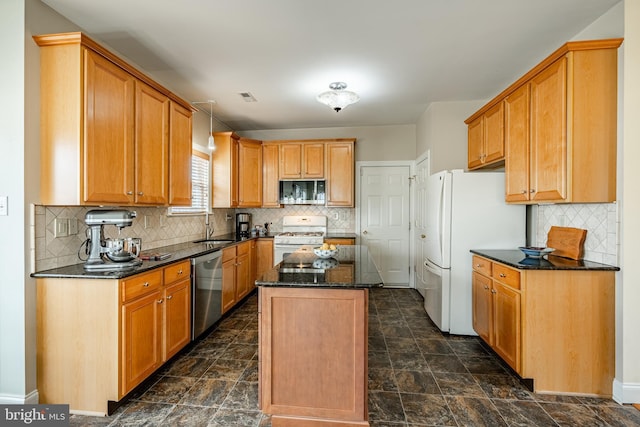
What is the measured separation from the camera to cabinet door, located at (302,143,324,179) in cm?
502

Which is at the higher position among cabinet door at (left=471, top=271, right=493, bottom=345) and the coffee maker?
the coffee maker

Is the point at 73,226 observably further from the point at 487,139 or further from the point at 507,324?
the point at 487,139

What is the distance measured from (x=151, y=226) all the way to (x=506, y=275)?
3.35 meters

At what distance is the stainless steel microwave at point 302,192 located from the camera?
200 inches

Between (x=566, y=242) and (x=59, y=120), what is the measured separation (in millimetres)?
3867

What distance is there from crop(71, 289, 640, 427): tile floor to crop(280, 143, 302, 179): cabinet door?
8.97 ft

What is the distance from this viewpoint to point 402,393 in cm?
224

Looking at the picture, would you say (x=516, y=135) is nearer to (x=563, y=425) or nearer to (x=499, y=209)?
(x=499, y=209)

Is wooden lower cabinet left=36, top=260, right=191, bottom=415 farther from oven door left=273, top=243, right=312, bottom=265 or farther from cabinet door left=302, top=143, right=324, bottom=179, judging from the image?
cabinet door left=302, top=143, right=324, bottom=179

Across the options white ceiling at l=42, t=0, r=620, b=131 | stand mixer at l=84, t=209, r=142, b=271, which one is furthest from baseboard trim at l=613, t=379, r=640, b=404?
stand mixer at l=84, t=209, r=142, b=271

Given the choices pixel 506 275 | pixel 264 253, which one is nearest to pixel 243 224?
pixel 264 253

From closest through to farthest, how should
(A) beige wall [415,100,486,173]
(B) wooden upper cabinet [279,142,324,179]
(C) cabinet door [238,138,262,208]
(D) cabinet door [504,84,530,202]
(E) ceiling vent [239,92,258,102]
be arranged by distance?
(D) cabinet door [504,84,530,202] < (E) ceiling vent [239,92,258,102] < (A) beige wall [415,100,486,173] < (C) cabinet door [238,138,262,208] < (B) wooden upper cabinet [279,142,324,179]

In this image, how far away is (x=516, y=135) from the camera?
273 centimetres

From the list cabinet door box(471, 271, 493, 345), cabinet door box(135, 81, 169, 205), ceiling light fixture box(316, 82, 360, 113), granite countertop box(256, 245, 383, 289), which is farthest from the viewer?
ceiling light fixture box(316, 82, 360, 113)
